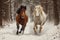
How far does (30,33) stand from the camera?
34.8 feet

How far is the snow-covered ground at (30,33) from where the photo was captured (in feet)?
31.7

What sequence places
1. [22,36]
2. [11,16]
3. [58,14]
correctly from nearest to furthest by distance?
[22,36] < [58,14] < [11,16]

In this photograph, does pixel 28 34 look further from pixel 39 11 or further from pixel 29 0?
pixel 29 0

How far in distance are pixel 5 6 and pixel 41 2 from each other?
164 centimetres

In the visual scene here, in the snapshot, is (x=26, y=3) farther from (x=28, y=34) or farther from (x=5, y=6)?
(x=28, y=34)

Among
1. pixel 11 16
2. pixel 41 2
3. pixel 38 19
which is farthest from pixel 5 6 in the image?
pixel 38 19

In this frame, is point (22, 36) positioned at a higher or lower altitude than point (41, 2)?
lower

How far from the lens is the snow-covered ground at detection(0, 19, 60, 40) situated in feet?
31.7

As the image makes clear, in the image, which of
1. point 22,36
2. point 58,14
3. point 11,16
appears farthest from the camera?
point 11,16

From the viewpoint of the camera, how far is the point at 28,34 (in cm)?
1042

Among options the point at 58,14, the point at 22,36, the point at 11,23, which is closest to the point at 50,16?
the point at 58,14

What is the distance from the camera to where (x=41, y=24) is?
10539 mm

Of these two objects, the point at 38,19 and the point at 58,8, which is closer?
the point at 38,19

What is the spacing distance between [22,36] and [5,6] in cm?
282
